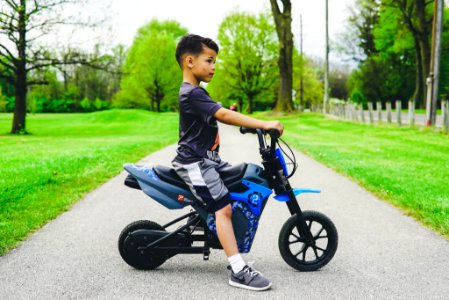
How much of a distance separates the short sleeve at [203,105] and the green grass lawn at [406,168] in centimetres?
314

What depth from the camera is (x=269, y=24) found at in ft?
159

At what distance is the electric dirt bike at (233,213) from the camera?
3863 mm

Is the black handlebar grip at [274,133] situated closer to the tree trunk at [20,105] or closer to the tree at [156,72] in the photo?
the tree trunk at [20,105]

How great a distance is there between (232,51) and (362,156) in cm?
3820

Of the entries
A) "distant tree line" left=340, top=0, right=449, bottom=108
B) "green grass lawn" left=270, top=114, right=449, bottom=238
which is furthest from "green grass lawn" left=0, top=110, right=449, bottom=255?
"distant tree line" left=340, top=0, right=449, bottom=108

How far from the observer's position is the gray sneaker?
3.63 metres

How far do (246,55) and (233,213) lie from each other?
153 feet

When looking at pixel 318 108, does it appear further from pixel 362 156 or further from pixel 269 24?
pixel 362 156

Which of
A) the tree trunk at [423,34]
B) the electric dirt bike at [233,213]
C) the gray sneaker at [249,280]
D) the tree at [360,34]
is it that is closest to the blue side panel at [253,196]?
the electric dirt bike at [233,213]

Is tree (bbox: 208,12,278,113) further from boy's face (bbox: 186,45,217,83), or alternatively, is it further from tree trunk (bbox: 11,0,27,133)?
boy's face (bbox: 186,45,217,83)

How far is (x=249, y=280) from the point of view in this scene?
367 cm

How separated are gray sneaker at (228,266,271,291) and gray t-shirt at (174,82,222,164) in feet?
3.03

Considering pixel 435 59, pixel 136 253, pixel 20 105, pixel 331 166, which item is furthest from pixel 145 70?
pixel 136 253

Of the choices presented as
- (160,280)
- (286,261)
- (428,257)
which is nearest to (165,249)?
(160,280)
